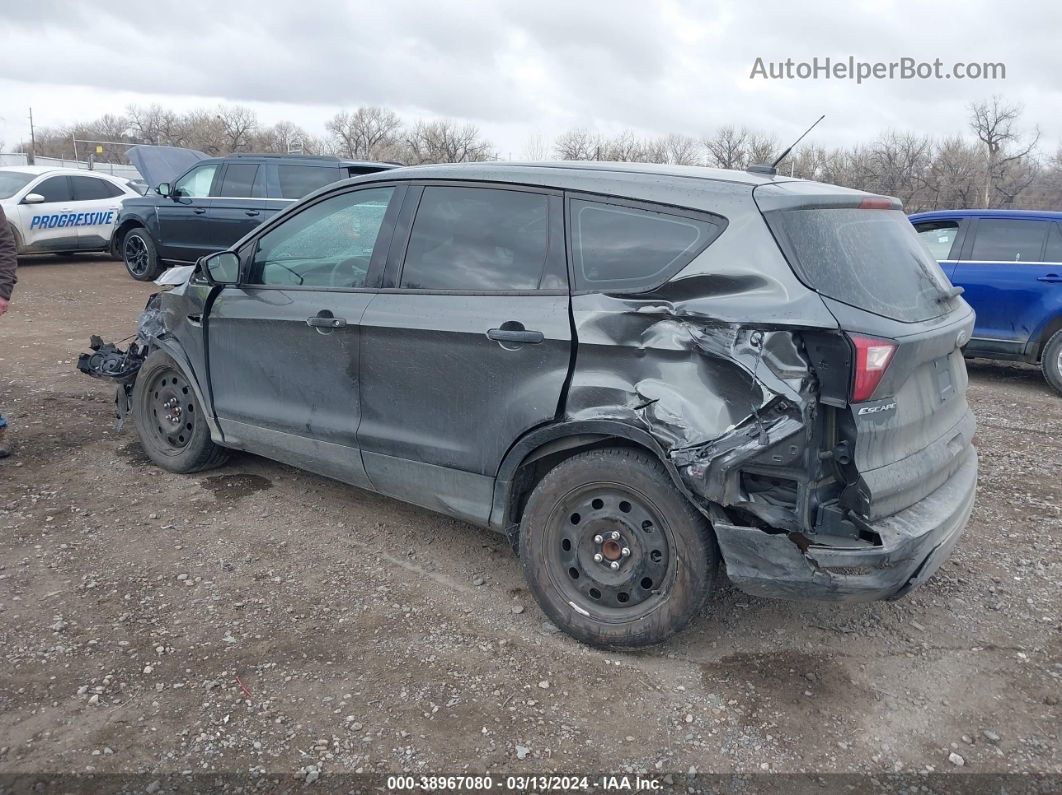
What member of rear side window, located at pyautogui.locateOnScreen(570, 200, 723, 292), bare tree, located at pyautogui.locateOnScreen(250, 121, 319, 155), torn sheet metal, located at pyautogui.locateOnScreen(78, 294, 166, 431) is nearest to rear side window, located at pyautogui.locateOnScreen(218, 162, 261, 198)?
torn sheet metal, located at pyautogui.locateOnScreen(78, 294, 166, 431)

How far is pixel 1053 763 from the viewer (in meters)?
2.76

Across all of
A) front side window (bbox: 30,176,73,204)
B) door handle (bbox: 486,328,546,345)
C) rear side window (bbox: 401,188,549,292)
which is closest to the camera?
→ door handle (bbox: 486,328,546,345)

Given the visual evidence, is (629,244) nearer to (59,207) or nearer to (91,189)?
(59,207)

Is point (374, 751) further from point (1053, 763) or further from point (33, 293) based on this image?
point (33, 293)

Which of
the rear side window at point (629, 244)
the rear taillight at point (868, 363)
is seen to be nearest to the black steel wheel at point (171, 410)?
the rear side window at point (629, 244)

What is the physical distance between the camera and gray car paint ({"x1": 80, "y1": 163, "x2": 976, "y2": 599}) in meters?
2.88

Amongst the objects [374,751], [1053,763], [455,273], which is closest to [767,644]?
[1053,763]

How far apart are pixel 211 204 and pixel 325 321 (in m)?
8.91

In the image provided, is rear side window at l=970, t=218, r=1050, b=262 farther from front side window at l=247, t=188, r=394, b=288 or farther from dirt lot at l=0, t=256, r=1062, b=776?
front side window at l=247, t=188, r=394, b=288

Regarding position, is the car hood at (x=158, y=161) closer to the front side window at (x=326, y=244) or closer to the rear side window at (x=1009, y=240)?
the front side window at (x=326, y=244)

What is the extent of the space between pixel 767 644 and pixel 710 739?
73 cm

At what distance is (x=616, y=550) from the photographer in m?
3.26

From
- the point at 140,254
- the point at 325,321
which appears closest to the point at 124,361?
the point at 325,321

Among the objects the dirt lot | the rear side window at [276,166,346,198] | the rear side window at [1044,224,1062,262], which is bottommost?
the dirt lot
